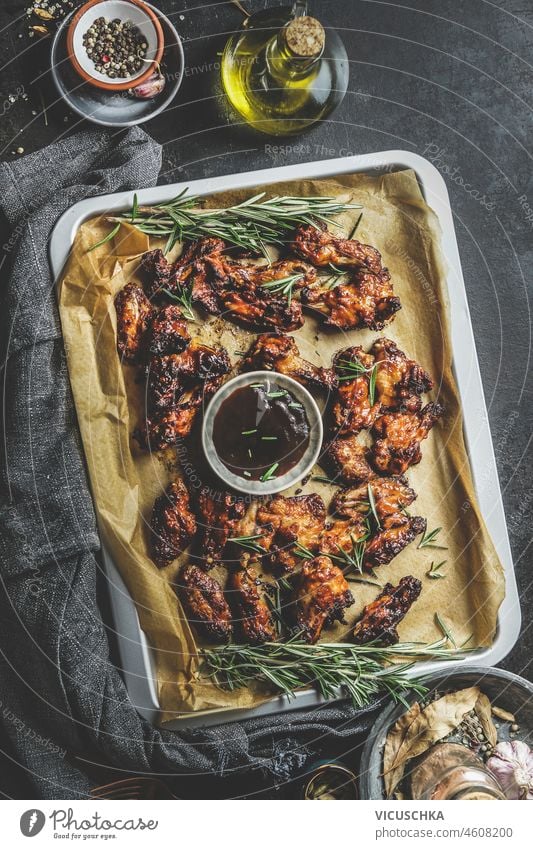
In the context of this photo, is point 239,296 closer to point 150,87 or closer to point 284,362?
point 284,362

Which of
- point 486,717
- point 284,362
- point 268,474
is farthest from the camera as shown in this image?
point 486,717

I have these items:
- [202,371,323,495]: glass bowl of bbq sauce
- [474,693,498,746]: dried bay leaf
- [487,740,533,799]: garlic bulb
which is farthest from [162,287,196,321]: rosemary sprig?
[487,740,533,799]: garlic bulb

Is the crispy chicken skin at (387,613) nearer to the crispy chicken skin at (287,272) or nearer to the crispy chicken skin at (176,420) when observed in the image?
the crispy chicken skin at (176,420)

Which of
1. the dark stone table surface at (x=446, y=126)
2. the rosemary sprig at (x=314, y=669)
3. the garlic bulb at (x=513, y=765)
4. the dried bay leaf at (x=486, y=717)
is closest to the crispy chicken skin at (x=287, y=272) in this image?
the dark stone table surface at (x=446, y=126)

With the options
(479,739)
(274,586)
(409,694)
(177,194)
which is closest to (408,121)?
(177,194)

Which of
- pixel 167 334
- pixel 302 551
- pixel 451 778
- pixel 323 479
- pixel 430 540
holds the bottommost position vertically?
pixel 451 778

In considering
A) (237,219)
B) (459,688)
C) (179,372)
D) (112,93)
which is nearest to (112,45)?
(112,93)
